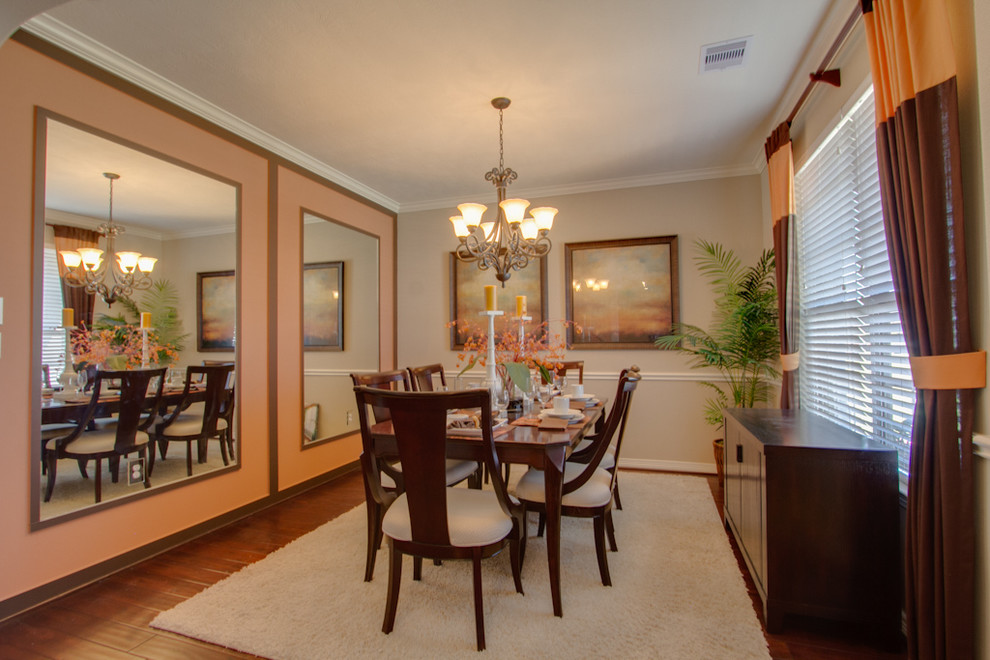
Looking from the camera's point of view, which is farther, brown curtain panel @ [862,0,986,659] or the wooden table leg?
the wooden table leg

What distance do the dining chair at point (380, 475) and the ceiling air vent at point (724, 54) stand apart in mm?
2425

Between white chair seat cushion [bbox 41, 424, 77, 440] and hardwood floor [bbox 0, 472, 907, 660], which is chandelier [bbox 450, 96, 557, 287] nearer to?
hardwood floor [bbox 0, 472, 907, 660]

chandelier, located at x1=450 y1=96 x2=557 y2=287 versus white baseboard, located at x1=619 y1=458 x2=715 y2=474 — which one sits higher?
chandelier, located at x1=450 y1=96 x2=557 y2=287

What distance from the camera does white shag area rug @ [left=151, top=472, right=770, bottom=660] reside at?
179cm

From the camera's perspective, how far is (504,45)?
2.40 metres

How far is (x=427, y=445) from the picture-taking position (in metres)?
1.72

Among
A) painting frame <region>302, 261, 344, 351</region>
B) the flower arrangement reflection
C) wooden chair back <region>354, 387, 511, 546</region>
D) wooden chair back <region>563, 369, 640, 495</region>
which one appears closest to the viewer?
wooden chair back <region>354, 387, 511, 546</region>

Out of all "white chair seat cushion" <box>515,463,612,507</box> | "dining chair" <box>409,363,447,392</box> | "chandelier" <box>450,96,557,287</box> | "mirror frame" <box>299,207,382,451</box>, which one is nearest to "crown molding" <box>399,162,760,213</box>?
"mirror frame" <box>299,207,382,451</box>

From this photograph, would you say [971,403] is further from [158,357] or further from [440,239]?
[440,239]

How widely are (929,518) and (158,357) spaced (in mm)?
A: 3595

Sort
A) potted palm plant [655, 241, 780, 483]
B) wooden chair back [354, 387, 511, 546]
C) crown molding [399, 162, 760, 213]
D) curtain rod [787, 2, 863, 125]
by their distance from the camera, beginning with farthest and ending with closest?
→ crown molding [399, 162, 760, 213]
potted palm plant [655, 241, 780, 483]
curtain rod [787, 2, 863, 125]
wooden chair back [354, 387, 511, 546]

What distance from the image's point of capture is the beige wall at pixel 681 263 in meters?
4.14

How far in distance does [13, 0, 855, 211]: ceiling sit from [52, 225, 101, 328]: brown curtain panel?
880mm

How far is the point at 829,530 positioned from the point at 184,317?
136 inches
